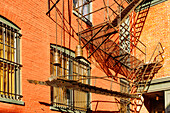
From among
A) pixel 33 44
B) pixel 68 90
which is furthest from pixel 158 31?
pixel 33 44

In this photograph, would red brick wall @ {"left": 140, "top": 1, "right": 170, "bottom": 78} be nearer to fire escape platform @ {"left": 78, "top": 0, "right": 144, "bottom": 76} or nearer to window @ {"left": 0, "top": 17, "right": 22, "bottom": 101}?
fire escape platform @ {"left": 78, "top": 0, "right": 144, "bottom": 76}

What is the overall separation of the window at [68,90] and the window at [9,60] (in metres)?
1.92

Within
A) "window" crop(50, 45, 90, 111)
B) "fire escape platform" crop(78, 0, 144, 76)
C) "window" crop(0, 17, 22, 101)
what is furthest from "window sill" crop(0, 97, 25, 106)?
"fire escape platform" crop(78, 0, 144, 76)

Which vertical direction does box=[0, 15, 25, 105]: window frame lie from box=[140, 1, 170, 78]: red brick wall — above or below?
below

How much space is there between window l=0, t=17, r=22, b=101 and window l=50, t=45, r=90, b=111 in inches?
75.7

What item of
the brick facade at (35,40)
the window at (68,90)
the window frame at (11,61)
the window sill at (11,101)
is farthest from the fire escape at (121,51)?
the window sill at (11,101)

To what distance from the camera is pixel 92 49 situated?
13469 mm

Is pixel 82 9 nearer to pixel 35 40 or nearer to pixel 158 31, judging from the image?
pixel 35 40

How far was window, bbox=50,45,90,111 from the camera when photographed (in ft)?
35.3

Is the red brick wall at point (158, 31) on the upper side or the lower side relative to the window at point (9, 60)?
upper

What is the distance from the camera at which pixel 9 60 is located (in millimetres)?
8898

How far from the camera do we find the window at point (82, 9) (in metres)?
12.8

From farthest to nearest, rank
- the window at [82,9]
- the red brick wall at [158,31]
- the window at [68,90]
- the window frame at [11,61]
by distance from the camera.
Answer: the red brick wall at [158,31], the window at [82,9], the window at [68,90], the window frame at [11,61]

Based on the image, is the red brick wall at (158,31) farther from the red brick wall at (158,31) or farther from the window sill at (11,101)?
the window sill at (11,101)
